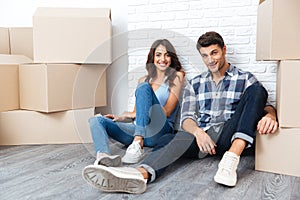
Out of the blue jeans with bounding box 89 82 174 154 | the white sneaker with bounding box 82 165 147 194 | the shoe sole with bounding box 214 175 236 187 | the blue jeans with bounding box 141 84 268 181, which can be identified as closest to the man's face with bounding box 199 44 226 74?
the blue jeans with bounding box 141 84 268 181

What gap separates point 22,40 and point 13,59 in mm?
296

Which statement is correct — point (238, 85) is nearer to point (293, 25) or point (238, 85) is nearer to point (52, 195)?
point (293, 25)

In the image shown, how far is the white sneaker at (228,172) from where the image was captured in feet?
4.53

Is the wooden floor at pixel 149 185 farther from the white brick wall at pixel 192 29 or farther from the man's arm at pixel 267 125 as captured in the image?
the white brick wall at pixel 192 29

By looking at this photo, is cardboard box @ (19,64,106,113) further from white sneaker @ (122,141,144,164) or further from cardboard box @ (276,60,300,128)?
cardboard box @ (276,60,300,128)

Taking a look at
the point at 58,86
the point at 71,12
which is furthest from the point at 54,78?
the point at 71,12

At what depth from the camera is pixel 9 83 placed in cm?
215

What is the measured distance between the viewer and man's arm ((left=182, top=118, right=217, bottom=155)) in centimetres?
162

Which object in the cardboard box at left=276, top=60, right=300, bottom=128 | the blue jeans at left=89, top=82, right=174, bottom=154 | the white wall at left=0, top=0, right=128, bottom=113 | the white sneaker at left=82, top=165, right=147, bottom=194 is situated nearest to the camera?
the white sneaker at left=82, top=165, right=147, bottom=194

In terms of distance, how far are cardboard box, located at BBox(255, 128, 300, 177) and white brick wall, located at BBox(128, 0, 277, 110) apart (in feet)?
1.53

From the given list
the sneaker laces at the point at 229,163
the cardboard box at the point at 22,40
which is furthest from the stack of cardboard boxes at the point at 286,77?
the cardboard box at the point at 22,40

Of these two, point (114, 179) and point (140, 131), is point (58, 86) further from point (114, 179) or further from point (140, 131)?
point (114, 179)

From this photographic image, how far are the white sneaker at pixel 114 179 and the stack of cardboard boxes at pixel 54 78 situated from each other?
914 millimetres

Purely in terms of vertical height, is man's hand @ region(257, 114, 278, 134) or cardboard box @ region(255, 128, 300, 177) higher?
man's hand @ region(257, 114, 278, 134)
